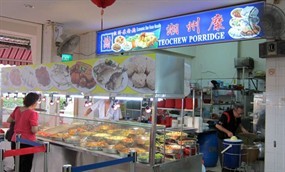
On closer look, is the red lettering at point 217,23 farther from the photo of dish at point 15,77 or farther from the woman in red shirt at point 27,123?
the photo of dish at point 15,77

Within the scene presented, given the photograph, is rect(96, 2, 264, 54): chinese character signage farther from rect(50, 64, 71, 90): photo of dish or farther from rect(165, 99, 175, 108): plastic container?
rect(50, 64, 71, 90): photo of dish

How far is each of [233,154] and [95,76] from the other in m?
3.11

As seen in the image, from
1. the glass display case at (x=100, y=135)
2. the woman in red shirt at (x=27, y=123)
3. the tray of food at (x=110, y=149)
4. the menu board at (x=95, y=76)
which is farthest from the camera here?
the woman in red shirt at (x=27, y=123)

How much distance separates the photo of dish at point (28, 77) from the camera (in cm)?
539

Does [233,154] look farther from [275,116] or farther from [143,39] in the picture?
[143,39]

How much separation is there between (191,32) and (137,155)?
3392mm

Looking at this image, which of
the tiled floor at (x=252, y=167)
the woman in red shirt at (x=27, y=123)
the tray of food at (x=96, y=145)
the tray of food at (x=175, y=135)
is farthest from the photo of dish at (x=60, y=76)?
the tiled floor at (x=252, y=167)

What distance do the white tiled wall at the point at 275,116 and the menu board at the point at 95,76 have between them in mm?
2801

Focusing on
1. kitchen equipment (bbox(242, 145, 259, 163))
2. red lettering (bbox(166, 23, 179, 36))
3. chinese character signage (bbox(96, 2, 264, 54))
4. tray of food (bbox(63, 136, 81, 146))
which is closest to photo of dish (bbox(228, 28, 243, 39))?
chinese character signage (bbox(96, 2, 264, 54))

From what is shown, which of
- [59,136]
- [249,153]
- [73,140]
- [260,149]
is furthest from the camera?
[260,149]

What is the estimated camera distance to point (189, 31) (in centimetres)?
598

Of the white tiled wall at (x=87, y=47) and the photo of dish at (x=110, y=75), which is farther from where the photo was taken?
the white tiled wall at (x=87, y=47)

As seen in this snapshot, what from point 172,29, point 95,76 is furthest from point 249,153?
point 95,76

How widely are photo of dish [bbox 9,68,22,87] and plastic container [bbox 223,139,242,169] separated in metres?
4.33
